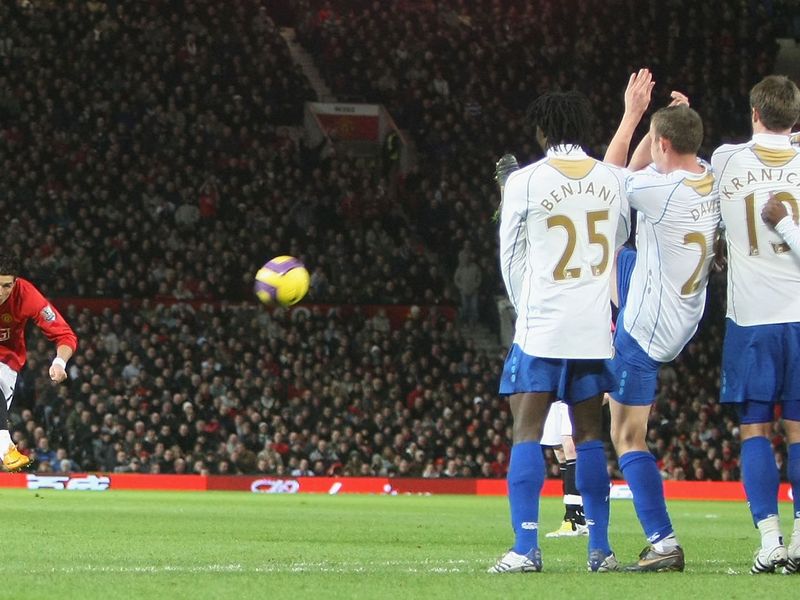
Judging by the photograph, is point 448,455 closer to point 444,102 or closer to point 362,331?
point 362,331

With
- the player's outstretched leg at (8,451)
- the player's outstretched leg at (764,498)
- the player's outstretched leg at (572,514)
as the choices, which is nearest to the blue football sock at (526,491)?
the player's outstretched leg at (764,498)

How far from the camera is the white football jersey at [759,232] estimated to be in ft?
25.8

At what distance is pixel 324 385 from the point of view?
28.0 m

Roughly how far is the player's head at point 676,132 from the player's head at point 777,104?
34 cm

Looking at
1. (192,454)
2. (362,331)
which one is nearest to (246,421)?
(192,454)

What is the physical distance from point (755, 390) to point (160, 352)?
20.5m

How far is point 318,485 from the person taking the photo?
25859mm

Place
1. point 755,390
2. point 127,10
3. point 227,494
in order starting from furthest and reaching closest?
point 127,10 → point 227,494 → point 755,390

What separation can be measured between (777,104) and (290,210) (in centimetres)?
2355

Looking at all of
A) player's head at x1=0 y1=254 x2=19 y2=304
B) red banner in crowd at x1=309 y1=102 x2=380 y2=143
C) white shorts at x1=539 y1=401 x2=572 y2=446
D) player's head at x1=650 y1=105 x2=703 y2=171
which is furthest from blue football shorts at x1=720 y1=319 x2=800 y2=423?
red banner in crowd at x1=309 y1=102 x2=380 y2=143

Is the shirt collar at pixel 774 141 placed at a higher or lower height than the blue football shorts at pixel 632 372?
higher

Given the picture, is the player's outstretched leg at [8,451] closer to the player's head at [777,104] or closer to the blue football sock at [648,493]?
the blue football sock at [648,493]

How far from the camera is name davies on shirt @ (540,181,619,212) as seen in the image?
755cm

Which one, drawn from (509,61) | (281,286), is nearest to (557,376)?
(281,286)
